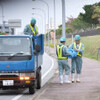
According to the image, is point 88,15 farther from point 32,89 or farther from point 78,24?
point 32,89

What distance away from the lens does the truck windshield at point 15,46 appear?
14.7 meters

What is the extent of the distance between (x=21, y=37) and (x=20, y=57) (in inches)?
35.0

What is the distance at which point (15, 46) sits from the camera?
48.8ft

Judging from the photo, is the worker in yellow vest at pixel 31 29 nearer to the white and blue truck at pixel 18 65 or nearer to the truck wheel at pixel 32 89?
the white and blue truck at pixel 18 65

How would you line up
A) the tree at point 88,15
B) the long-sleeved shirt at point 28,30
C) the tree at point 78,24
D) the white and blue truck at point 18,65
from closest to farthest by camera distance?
the white and blue truck at point 18,65, the long-sleeved shirt at point 28,30, the tree at point 88,15, the tree at point 78,24

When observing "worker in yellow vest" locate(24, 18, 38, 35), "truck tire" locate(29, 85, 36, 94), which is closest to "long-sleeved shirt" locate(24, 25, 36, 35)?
"worker in yellow vest" locate(24, 18, 38, 35)

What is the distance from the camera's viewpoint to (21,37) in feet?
49.3

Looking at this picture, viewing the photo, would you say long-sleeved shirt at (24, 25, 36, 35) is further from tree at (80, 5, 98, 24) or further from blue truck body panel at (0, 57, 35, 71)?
tree at (80, 5, 98, 24)

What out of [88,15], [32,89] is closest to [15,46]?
[32,89]

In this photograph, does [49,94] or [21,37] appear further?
[21,37]

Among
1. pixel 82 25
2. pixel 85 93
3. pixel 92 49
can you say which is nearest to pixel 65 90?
pixel 85 93

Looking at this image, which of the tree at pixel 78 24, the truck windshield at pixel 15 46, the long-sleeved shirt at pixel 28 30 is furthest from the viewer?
the tree at pixel 78 24

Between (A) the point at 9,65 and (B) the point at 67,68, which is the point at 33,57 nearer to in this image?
(A) the point at 9,65

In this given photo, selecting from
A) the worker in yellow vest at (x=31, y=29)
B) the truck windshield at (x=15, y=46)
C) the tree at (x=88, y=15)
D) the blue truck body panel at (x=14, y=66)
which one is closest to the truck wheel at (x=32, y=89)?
the blue truck body panel at (x=14, y=66)
